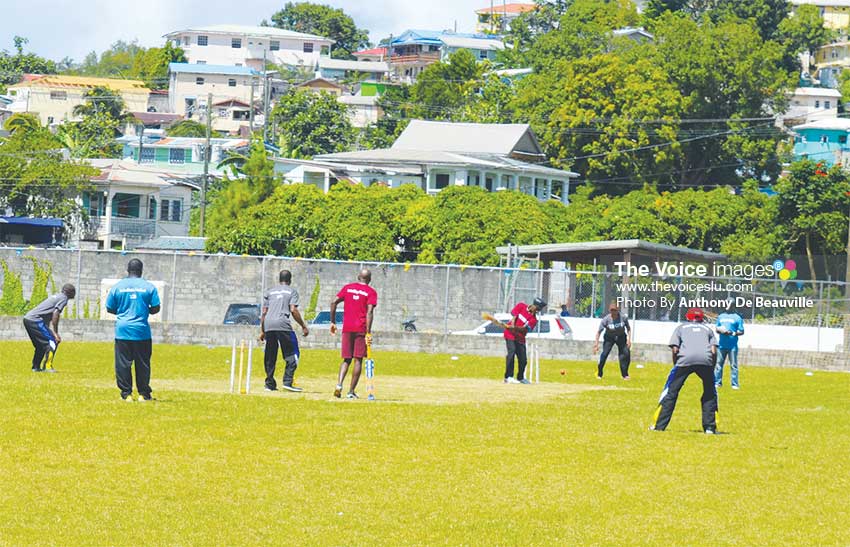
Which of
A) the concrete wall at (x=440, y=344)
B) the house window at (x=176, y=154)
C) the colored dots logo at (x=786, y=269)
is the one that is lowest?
the concrete wall at (x=440, y=344)

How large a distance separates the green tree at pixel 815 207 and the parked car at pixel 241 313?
3351 centimetres

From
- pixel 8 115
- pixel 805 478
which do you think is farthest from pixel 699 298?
pixel 8 115

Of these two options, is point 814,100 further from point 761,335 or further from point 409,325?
point 409,325

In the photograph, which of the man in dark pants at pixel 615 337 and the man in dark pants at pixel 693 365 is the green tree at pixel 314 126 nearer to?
the man in dark pants at pixel 615 337

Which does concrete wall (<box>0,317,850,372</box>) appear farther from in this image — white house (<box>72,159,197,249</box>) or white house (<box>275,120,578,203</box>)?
white house (<box>72,159,197,249</box>)

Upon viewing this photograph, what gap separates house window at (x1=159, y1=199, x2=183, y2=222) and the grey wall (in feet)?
146

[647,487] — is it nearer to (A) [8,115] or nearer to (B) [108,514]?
(B) [108,514]

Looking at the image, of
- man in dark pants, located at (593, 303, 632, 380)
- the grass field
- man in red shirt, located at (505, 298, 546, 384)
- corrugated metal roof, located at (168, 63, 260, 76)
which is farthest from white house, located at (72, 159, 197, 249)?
the grass field

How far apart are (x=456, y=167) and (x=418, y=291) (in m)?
36.8

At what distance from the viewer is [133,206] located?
9212 cm

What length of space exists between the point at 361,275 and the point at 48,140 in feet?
266

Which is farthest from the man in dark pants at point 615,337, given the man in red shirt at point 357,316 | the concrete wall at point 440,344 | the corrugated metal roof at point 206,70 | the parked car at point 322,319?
the corrugated metal roof at point 206,70

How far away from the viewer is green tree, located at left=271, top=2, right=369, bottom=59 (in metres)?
196

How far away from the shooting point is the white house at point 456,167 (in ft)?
279
